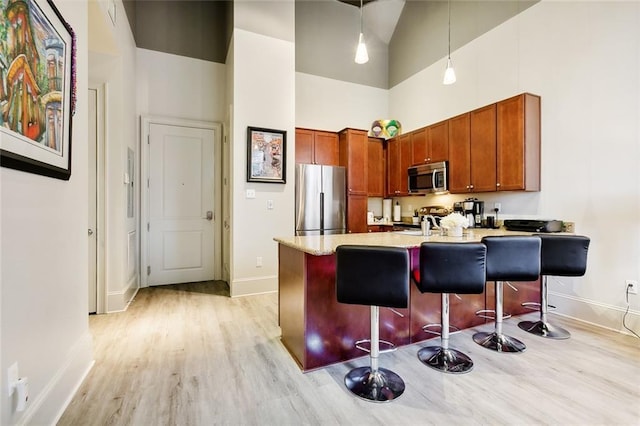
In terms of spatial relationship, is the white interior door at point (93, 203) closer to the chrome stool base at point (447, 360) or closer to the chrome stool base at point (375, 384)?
the chrome stool base at point (375, 384)

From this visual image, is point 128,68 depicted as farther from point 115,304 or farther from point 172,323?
point 172,323

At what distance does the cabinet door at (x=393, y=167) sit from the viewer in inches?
205

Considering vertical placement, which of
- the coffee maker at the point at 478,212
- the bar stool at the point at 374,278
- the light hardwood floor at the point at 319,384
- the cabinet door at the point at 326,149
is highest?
the cabinet door at the point at 326,149

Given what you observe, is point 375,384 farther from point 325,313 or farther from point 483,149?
point 483,149

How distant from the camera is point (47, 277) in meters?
1.51

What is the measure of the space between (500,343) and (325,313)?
1.44m

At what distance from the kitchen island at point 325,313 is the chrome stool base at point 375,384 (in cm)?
23

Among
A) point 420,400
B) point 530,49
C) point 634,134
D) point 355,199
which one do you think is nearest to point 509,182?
point 634,134

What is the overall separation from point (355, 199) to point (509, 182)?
83.1 inches

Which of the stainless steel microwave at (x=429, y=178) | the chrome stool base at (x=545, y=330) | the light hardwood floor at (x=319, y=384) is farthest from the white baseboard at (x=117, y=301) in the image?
the stainless steel microwave at (x=429, y=178)

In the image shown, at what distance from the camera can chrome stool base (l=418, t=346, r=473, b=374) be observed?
2045mm

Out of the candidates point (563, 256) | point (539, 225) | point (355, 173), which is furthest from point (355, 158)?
point (563, 256)

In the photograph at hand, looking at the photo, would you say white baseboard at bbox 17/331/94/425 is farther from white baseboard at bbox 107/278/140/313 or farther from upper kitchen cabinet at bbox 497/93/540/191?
upper kitchen cabinet at bbox 497/93/540/191

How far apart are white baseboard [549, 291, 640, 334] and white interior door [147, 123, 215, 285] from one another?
4.38 m
